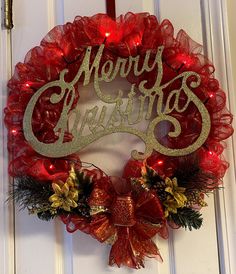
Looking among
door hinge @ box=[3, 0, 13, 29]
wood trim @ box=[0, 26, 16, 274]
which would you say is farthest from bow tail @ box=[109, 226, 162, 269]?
door hinge @ box=[3, 0, 13, 29]

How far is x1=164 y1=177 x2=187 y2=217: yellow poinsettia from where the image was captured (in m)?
0.83

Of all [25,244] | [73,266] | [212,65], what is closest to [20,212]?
[25,244]

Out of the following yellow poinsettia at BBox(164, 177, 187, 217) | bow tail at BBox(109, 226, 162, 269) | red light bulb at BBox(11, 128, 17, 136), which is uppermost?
red light bulb at BBox(11, 128, 17, 136)

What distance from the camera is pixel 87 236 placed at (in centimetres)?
93

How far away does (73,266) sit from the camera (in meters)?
0.92

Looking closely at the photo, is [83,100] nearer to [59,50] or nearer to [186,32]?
[59,50]

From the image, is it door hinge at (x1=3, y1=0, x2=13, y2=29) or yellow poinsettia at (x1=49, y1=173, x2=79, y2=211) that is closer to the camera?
yellow poinsettia at (x1=49, y1=173, x2=79, y2=211)

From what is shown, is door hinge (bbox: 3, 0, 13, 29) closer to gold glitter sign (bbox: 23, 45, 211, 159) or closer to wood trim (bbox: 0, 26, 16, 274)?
wood trim (bbox: 0, 26, 16, 274)

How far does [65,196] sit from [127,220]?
0.15m

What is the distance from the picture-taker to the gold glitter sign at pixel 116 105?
87 centimetres

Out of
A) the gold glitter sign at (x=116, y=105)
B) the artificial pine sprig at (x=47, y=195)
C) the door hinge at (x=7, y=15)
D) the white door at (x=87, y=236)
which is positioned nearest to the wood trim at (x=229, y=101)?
the white door at (x=87, y=236)

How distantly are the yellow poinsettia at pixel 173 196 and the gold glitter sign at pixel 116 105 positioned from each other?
69mm

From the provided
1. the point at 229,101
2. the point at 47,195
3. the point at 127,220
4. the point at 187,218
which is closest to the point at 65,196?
the point at 47,195

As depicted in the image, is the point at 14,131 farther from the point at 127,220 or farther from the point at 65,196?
the point at 127,220
